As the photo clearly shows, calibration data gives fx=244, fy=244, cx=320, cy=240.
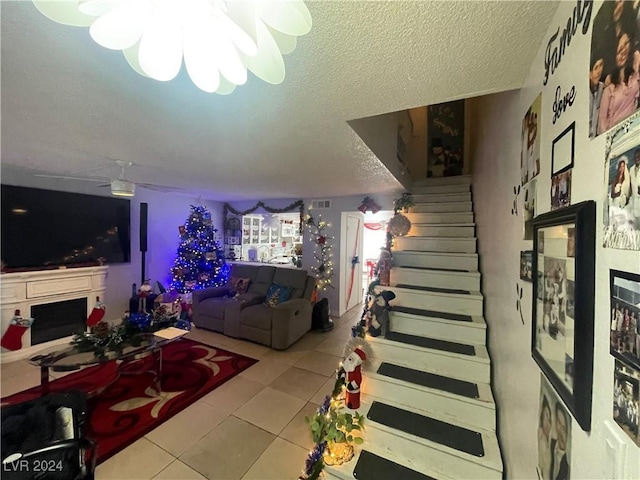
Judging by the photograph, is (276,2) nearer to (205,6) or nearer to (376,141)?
(205,6)

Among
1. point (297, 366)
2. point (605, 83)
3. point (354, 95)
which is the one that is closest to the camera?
point (605, 83)

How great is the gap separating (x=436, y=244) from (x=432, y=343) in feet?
4.21

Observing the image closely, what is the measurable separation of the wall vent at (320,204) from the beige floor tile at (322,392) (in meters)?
3.05

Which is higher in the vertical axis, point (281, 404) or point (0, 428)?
point (0, 428)

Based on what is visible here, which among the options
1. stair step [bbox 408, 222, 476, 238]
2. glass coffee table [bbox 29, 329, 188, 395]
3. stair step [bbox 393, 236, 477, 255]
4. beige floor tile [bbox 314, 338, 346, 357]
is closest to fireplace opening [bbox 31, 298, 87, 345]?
glass coffee table [bbox 29, 329, 188, 395]

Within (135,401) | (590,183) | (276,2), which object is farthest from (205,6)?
(135,401)

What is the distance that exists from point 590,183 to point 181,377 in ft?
11.2

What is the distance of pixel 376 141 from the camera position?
2.13 meters

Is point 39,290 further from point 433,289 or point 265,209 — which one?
point 433,289

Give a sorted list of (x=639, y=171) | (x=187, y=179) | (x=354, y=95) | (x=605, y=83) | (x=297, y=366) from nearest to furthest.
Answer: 1. (x=639, y=171)
2. (x=605, y=83)
3. (x=354, y=95)
4. (x=297, y=366)
5. (x=187, y=179)

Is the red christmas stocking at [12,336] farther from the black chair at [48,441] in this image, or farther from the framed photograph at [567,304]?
the framed photograph at [567,304]

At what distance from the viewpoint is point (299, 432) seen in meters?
2.01

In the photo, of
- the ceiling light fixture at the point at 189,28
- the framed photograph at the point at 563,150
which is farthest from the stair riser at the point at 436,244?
the ceiling light fixture at the point at 189,28

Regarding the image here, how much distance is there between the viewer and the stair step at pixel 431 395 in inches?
61.0
